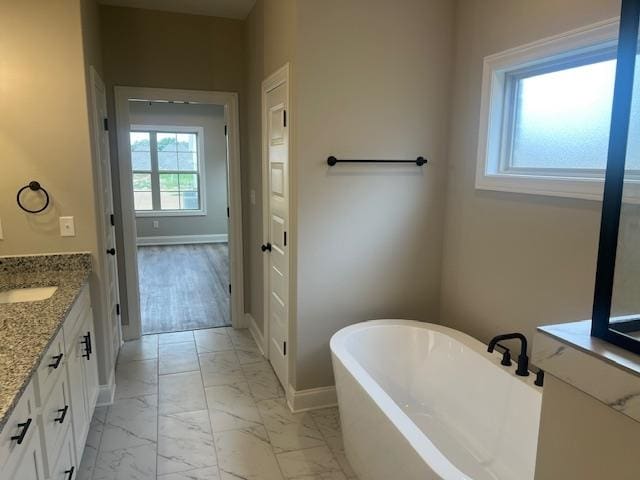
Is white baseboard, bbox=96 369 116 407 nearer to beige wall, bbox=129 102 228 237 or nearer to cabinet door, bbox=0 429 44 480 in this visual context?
cabinet door, bbox=0 429 44 480

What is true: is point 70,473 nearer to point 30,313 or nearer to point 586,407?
point 30,313

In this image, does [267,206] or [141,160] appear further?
[141,160]

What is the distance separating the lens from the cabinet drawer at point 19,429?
1261 mm

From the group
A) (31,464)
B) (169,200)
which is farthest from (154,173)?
(31,464)

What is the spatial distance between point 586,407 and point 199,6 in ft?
12.6

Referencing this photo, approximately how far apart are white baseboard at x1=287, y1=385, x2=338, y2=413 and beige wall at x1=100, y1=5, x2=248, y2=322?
1916mm

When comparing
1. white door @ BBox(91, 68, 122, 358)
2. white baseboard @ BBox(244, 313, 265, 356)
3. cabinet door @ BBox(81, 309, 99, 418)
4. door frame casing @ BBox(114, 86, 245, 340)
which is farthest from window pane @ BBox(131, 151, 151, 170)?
cabinet door @ BBox(81, 309, 99, 418)

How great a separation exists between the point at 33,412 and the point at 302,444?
1.49m

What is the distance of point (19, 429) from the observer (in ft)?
4.54

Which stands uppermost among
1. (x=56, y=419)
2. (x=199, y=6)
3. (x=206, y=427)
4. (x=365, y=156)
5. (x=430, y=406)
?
(x=199, y=6)

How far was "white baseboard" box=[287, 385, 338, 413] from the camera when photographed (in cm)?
292

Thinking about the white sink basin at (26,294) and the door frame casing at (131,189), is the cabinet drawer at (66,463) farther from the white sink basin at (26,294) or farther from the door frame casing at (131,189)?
the door frame casing at (131,189)

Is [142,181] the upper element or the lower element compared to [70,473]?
upper

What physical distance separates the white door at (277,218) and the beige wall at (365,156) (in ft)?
0.71
